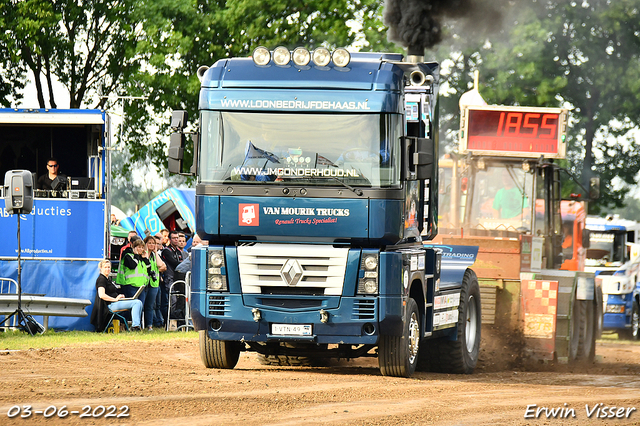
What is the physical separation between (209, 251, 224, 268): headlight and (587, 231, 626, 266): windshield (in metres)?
18.9

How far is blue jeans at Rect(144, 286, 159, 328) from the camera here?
62.1ft

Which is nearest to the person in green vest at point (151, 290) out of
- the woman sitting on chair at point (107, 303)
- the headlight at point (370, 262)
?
the woman sitting on chair at point (107, 303)

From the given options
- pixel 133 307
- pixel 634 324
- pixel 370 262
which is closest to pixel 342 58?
pixel 370 262

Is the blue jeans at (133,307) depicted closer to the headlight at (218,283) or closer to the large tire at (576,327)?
the headlight at (218,283)

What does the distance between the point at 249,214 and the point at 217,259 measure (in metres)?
0.63

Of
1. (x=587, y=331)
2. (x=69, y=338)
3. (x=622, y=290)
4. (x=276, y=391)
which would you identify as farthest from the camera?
(x=622, y=290)

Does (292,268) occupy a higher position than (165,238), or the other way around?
(292,268)

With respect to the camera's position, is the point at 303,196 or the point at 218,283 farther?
the point at 218,283

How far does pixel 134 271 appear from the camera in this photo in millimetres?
18609

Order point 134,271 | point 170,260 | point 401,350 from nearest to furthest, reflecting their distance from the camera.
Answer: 1. point 401,350
2. point 134,271
3. point 170,260

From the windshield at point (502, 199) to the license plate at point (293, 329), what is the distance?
252 inches

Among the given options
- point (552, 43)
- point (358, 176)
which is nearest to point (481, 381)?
point (358, 176)

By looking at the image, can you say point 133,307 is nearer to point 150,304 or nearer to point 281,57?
point 150,304

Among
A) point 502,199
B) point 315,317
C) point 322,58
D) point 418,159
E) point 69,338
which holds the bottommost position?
point 69,338
